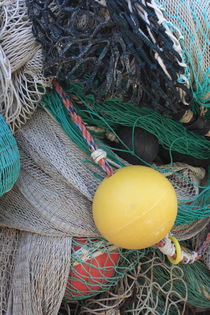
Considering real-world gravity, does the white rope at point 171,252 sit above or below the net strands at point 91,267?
below

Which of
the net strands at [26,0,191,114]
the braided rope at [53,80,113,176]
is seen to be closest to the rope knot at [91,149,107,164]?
the braided rope at [53,80,113,176]

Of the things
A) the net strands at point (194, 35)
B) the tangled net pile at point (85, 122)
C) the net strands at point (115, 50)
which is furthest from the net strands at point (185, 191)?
the net strands at point (194, 35)

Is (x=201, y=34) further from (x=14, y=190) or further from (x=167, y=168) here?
(x=14, y=190)

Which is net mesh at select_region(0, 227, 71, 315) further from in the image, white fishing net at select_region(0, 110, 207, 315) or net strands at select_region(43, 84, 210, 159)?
net strands at select_region(43, 84, 210, 159)

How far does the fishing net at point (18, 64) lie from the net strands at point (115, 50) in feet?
0.11

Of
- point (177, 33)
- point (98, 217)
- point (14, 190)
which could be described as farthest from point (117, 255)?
point (177, 33)

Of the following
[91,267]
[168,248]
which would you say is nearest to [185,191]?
[168,248]

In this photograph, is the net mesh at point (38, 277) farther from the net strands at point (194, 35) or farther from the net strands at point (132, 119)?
the net strands at point (194, 35)

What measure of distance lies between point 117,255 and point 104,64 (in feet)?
1.46

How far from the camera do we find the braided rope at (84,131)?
100 cm

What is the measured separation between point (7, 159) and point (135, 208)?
0.27 m

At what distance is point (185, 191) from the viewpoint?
1109mm

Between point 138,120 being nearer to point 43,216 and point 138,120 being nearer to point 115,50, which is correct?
point 115,50

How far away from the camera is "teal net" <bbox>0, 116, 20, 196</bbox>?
92 centimetres
